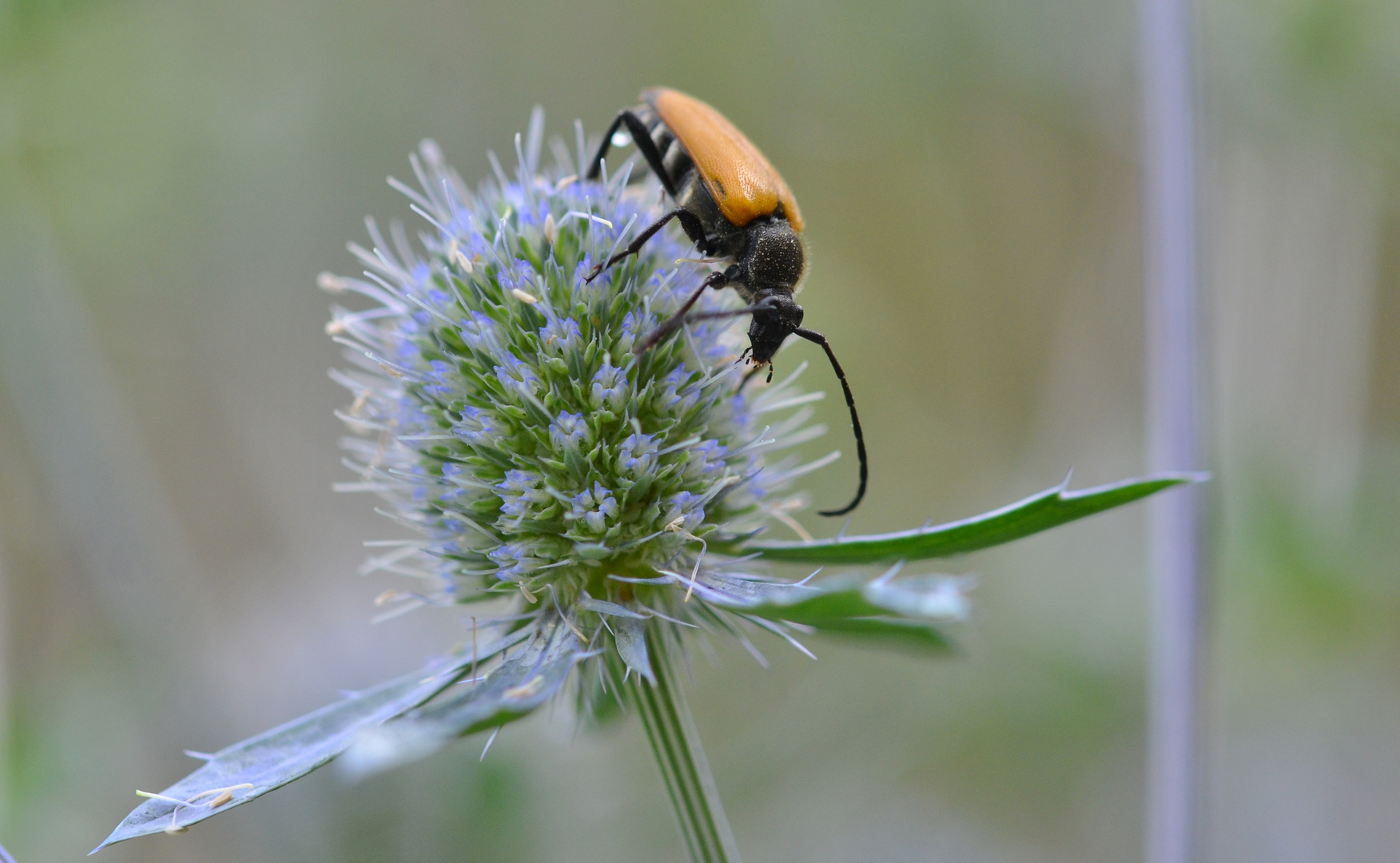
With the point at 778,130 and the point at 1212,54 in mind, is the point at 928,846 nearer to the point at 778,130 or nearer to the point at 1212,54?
the point at 1212,54

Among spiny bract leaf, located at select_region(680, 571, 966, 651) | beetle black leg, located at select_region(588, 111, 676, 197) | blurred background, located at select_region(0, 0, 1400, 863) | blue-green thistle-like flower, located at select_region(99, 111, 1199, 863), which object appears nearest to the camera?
spiny bract leaf, located at select_region(680, 571, 966, 651)

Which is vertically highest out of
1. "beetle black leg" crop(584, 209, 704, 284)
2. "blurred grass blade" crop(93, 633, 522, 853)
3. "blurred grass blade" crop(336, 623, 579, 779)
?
"beetle black leg" crop(584, 209, 704, 284)

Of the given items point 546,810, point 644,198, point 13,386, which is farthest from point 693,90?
point 546,810

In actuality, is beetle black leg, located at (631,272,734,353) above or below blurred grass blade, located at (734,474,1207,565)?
above

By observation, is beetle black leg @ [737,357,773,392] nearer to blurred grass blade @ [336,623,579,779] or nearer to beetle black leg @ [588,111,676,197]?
beetle black leg @ [588,111,676,197]

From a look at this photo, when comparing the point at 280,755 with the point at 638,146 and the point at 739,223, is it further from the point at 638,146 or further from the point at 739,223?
the point at 638,146

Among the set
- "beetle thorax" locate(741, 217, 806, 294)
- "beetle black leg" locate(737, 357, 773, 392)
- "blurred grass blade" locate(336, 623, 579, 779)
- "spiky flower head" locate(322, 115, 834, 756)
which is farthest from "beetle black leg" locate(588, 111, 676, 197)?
"blurred grass blade" locate(336, 623, 579, 779)

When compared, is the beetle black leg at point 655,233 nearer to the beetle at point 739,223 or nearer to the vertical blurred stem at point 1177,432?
the beetle at point 739,223

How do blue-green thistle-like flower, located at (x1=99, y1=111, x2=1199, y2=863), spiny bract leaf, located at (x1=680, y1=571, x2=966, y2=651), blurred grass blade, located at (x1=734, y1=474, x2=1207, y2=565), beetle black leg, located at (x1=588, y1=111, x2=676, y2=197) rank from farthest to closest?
beetle black leg, located at (x1=588, y1=111, x2=676, y2=197) → blue-green thistle-like flower, located at (x1=99, y1=111, x2=1199, y2=863) → blurred grass blade, located at (x1=734, y1=474, x2=1207, y2=565) → spiny bract leaf, located at (x1=680, y1=571, x2=966, y2=651)

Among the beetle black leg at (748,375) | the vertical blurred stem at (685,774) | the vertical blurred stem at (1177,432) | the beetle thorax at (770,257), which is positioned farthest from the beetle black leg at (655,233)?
the vertical blurred stem at (1177,432)
